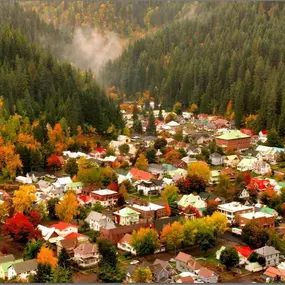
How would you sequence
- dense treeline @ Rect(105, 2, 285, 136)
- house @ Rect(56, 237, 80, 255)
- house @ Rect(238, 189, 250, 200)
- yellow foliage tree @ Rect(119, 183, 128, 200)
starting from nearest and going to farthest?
1. house @ Rect(56, 237, 80, 255)
2. yellow foliage tree @ Rect(119, 183, 128, 200)
3. house @ Rect(238, 189, 250, 200)
4. dense treeline @ Rect(105, 2, 285, 136)

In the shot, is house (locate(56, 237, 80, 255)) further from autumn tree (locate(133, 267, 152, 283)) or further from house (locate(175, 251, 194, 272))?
house (locate(175, 251, 194, 272))

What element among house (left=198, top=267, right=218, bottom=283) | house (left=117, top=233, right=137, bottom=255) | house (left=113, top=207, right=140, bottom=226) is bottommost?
house (left=113, top=207, right=140, bottom=226)

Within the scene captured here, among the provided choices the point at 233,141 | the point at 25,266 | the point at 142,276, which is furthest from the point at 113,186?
the point at 233,141

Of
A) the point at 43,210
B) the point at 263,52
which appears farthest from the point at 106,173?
the point at 263,52

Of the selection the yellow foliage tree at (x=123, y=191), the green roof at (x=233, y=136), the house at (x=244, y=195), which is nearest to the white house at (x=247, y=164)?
the house at (x=244, y=195)

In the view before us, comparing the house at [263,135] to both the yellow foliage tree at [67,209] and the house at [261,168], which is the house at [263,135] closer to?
the house at [261,168]

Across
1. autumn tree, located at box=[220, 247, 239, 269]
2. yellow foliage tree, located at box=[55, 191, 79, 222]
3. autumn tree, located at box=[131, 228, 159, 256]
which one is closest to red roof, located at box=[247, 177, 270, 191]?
yellow foliage tree, located at box=[55, 191, 79, 222]

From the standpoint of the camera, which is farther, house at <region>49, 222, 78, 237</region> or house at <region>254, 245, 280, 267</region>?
house at <region>49, 222, 78, 237</region>

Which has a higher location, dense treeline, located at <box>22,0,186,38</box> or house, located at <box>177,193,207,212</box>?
house, located at <box>177,193,207,212</box>
